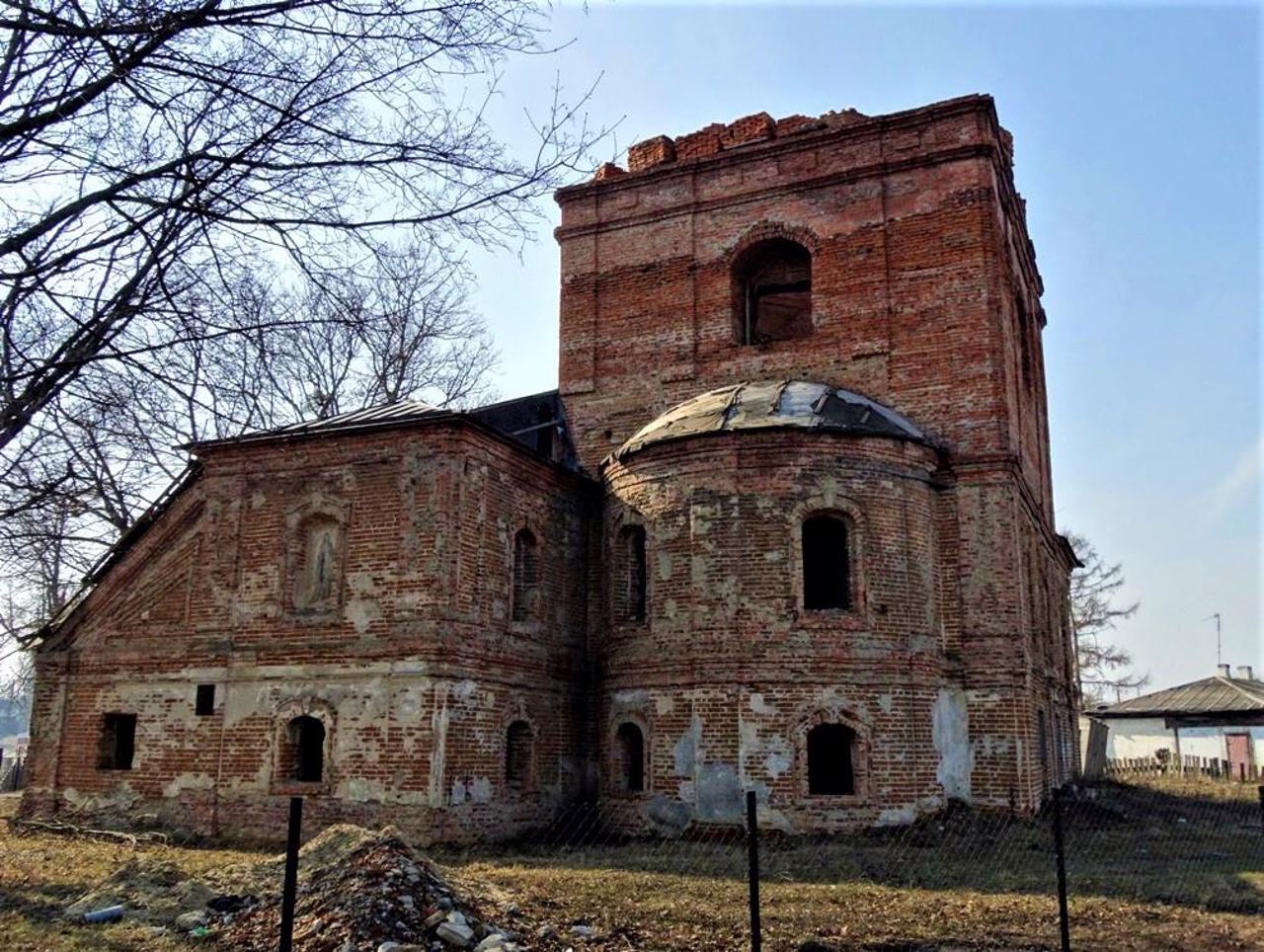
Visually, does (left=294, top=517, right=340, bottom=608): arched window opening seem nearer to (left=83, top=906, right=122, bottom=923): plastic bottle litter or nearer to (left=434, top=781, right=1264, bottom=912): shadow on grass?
(left=434, top=781, right=1264, bottom=912): shadow on grass

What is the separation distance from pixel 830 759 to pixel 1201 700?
19.7 metres

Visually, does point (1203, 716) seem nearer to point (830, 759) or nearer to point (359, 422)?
point (830, 759)

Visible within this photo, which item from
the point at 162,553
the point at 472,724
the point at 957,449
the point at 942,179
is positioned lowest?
the point at 472,724

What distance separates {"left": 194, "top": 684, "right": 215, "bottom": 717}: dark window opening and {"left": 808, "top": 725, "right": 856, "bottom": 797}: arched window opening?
7.95m

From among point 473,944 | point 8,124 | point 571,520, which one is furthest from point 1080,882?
point 8,124

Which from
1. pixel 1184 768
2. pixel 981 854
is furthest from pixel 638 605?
pixel 1184 768

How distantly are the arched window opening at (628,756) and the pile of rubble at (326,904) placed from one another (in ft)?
21.5

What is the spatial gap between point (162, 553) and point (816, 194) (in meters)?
11.8

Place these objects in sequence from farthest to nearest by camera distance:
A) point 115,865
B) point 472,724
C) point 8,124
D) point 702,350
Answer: point 702,350 < point 472,724 < point 115,865 < point 8,124

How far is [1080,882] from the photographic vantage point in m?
10.9

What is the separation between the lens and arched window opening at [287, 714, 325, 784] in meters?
14.6

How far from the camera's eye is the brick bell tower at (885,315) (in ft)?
52.9

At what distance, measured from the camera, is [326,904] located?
7.83m

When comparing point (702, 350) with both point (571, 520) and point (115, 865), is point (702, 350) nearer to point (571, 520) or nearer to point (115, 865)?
point (571, 520)
